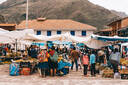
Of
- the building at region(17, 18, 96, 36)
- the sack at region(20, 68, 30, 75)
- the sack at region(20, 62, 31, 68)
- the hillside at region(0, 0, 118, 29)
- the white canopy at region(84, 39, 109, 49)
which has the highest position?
the hillside at region(0, 0, 118, 29)

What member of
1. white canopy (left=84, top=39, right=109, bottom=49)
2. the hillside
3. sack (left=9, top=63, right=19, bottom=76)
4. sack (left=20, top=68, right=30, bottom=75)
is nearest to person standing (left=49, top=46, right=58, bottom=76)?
sack (left=20, top=68, right=30, bottom=75)

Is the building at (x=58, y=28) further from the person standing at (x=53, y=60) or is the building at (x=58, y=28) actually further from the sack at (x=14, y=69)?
the person standing at (x=53, y=60)

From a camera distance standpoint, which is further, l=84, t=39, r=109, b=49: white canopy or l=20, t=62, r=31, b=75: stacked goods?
l=84, t=39, r=109, b=49: white canopy

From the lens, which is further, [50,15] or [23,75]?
[50,15]

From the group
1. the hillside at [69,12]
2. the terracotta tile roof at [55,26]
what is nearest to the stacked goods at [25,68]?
the terracotta tile roof at [55,26]

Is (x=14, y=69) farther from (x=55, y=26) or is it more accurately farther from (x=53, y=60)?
(x=55, y=26)

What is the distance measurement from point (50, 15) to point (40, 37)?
411 feet

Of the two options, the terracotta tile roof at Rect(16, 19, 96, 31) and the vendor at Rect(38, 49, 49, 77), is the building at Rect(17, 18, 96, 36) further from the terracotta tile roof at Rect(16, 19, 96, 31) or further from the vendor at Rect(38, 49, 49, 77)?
the vendor at Rect(38, 49, 49, 77)

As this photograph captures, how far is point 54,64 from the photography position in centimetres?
1366

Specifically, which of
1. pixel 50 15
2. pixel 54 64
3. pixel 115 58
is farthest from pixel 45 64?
pixel 50 15

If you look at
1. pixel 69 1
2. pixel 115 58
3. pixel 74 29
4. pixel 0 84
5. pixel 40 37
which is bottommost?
pixel 0 84

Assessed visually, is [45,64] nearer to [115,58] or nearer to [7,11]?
[115,58]

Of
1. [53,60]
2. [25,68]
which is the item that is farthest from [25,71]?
[53,60]

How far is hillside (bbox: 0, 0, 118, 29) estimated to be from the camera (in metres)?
128
